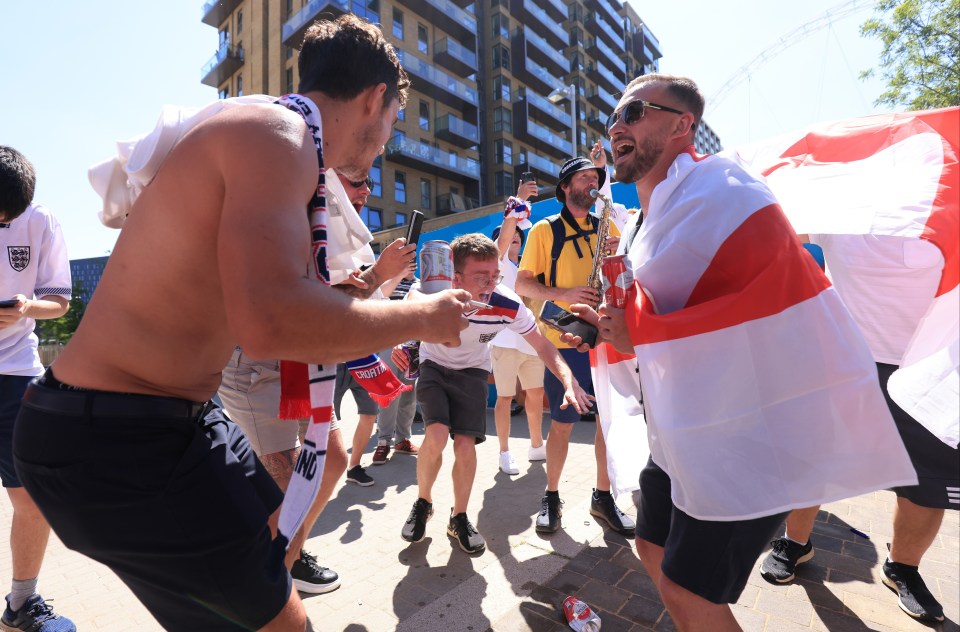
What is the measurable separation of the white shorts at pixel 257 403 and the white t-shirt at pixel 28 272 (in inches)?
46.0

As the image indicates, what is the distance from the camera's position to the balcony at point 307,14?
28641mm

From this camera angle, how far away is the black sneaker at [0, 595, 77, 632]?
97.3 inches

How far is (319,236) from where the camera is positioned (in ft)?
4.59

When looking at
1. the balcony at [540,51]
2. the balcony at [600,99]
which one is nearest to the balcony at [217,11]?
the balcony at [540,51]

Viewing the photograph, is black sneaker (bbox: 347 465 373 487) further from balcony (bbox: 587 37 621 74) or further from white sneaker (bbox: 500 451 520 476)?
balcony (bbox: 587 37 621 74)

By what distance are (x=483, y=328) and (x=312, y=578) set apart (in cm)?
192

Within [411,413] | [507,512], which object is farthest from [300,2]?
[507,512]

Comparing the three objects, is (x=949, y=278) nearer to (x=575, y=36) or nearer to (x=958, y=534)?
(x=958, y=534)

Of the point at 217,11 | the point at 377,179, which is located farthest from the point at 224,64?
the point at 377,179

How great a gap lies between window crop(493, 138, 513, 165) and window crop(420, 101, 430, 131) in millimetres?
6978

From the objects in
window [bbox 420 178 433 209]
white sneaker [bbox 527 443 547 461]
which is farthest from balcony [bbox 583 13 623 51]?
white sneaker [bbox 527 443 547 461]

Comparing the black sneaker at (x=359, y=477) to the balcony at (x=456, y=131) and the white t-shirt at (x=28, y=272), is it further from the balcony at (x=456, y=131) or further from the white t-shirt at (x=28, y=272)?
the balcony at (x=456, y=131)

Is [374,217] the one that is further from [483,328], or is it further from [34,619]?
[34,619]

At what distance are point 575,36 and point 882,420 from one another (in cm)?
5661
